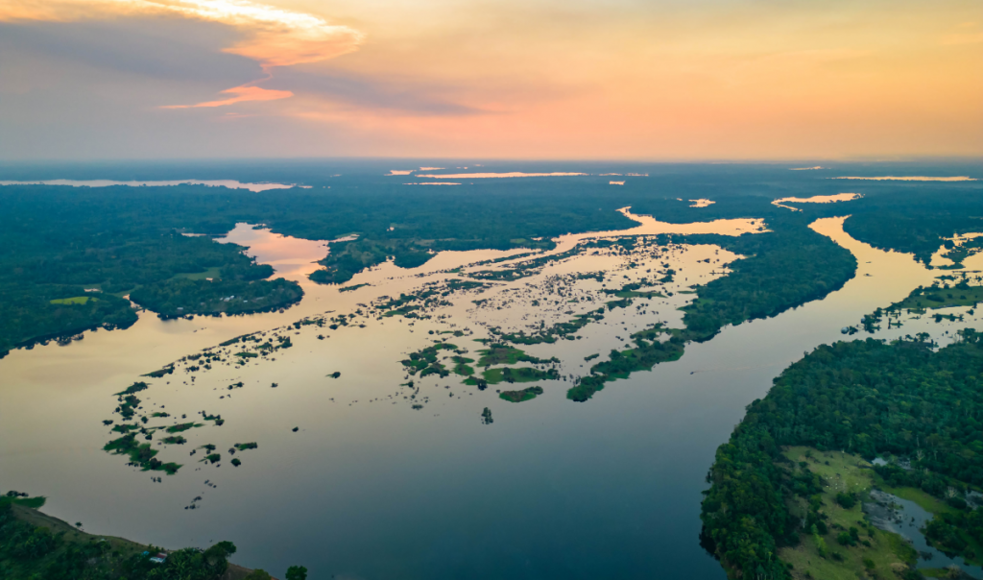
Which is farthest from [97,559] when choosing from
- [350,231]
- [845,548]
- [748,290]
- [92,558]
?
[350,231]

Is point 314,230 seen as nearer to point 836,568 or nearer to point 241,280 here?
point 241,280

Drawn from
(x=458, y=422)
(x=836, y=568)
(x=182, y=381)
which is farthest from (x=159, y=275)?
(x=836, y=568)

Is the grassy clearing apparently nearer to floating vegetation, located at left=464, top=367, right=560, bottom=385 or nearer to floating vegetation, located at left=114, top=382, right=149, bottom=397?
floating vegetation, located at left=464, top=367, right=560, bottom=385

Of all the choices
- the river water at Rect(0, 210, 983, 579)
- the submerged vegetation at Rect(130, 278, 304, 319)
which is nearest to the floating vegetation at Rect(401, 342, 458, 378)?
the river water at Rect(0, 210, 983, 579)

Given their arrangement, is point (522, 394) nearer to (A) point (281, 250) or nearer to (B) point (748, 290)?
(B) point (748, 290)

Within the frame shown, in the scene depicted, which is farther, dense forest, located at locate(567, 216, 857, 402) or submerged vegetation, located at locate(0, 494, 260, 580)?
dense forest, located at locate(567, 216, 857, 402)
